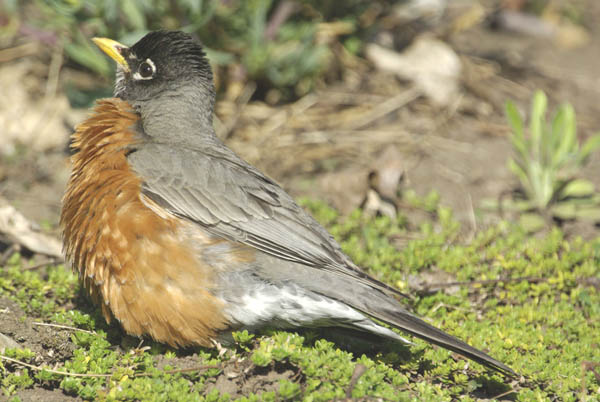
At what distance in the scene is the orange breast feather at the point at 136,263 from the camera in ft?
14.3

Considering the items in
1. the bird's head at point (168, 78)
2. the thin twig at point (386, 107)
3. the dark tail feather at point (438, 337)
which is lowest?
the thin twig at point (386, 107)

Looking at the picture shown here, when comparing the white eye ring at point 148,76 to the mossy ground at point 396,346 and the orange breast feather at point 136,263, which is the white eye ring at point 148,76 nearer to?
the orange breast feather at point 136,263

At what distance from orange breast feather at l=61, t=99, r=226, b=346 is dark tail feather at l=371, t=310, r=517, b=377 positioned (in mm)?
1060

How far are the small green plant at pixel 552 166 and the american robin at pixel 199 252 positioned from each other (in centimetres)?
284

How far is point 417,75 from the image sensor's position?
9.20m

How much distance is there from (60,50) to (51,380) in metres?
5.18

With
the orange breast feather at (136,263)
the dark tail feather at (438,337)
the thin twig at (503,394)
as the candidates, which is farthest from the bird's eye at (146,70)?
the thin twig at (503,394)

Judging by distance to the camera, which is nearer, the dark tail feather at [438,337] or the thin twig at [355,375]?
the thin twig at [355,375]

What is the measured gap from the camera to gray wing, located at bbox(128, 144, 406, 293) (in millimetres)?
4574

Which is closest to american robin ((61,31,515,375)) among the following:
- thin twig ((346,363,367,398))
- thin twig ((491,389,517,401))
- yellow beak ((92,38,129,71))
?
thin twig ((491,389,517,401))

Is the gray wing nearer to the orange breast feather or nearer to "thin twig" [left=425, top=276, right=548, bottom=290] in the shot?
the orange breast feather

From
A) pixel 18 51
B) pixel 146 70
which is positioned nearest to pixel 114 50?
pixel 146 70

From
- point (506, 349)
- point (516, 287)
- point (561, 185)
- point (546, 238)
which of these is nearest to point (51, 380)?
point (506, 349)

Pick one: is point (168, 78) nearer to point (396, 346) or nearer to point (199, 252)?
point (199, 252)
